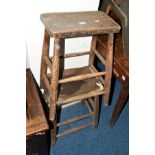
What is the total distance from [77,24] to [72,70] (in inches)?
17.8

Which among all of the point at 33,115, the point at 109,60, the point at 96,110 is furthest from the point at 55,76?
the point at 96,110

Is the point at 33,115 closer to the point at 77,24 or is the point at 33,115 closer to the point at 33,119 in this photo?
the point at 33,119

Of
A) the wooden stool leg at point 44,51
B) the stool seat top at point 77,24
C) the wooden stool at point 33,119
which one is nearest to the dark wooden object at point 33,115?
the wooden stool at point 33,119

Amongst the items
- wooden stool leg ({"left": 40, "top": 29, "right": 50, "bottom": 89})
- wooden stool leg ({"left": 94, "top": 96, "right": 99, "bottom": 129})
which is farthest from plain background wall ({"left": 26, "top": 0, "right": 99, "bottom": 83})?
wooden stool leg ({"left": 94, "top": 96, "right": 99, "bottom": 129})

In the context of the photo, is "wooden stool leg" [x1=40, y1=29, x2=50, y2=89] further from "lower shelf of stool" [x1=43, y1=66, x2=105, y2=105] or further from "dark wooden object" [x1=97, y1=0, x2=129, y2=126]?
"dark wooden object" [x1=97, y1=0, x2=129, y2=126]

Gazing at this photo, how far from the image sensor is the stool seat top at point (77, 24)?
1.23m

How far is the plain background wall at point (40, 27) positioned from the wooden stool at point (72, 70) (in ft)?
0.28

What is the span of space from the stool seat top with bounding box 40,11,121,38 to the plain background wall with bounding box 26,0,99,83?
10 centimetres

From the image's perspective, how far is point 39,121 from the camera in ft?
4.14

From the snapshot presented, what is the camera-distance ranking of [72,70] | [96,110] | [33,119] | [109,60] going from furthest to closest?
[96,110]
[72,70]
[109,60]
[33,119]

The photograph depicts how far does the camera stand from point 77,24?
1.29 metres
